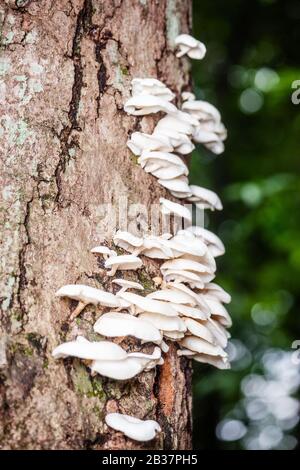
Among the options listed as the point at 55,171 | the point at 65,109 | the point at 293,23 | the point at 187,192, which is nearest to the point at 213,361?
the point at 187,192

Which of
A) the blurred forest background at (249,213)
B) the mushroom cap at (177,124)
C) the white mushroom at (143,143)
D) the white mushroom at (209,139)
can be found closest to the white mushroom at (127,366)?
the white mushroom at (143,143)

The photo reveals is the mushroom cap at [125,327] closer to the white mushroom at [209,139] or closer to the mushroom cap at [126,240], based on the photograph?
the mushroom cap at [126,240]

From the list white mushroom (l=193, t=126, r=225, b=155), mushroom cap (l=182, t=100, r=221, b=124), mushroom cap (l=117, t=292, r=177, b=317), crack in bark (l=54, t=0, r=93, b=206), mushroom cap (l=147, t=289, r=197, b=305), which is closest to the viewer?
mushroom cap (l=117, t=292, r=177, b=317)

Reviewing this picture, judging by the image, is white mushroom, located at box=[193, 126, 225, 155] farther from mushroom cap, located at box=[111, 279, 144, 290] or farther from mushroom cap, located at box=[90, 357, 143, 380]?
mushroom cap, located at box=[90, 357, 143, 380]

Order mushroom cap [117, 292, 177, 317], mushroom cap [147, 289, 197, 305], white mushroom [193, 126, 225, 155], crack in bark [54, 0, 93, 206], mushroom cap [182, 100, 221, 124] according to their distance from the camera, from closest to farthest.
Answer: mushroom cap [117, 292, 177, 317]
mushroom cap [147, 289, 197, 305]
crack in bark [54, 0, 93, 206]
mushroom cap [182, 100, 221, 124]
white mushroom [193, 126, 225, 155]

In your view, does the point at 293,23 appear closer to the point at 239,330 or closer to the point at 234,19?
the point at 234,19

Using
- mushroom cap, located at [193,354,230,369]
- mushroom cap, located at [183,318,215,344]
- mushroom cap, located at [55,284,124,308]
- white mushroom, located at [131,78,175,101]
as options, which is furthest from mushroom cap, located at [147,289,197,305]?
white mushroom, located at [131,78,175,101]
